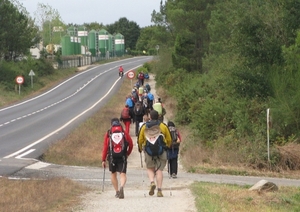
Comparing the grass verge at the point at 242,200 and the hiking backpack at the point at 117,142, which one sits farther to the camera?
the hiking backpack at the point at 117,142

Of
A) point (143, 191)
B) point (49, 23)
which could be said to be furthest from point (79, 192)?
point (49, 23)

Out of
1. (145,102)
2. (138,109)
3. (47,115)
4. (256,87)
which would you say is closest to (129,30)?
(47,115)

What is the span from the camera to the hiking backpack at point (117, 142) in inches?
479

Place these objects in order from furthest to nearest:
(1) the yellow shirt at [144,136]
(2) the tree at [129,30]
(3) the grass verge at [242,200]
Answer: (2) the tree at [129,30] → (1) the yellow shirt at [144,136] → (3) the grass verge at [242,200]

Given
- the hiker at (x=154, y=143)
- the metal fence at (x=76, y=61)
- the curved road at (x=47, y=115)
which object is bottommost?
the curved road at (x=47, y=115)

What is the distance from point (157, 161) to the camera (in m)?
12.4

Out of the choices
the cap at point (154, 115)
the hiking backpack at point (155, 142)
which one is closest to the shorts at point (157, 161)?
the hiking backpack at point (155, 142)

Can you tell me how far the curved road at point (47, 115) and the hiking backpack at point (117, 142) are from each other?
20.2ft

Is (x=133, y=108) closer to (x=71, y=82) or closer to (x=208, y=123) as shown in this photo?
(x=208, y=123)

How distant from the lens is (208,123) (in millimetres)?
25016

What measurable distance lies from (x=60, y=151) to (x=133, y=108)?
4743 mm

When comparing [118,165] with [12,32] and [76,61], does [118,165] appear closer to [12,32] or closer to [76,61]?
[12,32]

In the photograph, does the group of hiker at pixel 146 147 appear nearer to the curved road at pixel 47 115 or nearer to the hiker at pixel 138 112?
the curved road at pixel 47 115

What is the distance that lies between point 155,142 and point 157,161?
44cm
